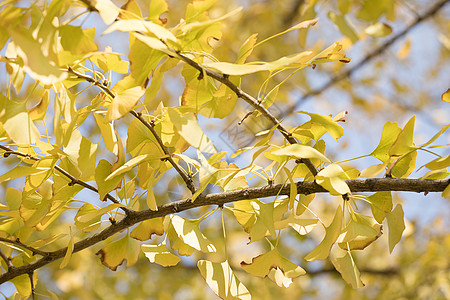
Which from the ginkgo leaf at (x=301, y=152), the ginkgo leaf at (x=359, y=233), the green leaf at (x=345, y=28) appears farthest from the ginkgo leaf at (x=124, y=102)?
the green leaf at (x=345, y=28)

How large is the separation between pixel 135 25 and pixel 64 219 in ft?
4.06

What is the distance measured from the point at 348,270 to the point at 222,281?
114mm

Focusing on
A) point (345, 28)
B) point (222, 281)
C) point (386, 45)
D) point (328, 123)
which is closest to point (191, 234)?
point (222, 281)

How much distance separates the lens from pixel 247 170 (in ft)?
1.13

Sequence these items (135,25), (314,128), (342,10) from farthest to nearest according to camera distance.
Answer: (342,10), (314,128), (135,25)

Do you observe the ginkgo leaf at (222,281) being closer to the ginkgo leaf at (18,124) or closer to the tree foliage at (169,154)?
the tree foliage at (169,154)

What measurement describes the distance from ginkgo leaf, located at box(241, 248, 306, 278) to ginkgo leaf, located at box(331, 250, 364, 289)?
0.03 metres

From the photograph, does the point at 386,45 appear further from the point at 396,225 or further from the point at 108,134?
the point at 108,134

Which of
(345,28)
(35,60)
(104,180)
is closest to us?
(35,60)

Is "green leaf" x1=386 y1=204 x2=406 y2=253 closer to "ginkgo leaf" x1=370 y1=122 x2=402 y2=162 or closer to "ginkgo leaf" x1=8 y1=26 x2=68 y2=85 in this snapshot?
"ginkgo leaf" x1=370 y1=122 x2=402 y2=162

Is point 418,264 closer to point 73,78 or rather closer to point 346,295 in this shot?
point 346,295

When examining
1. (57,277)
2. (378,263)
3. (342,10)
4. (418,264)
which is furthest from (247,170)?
(378,263)

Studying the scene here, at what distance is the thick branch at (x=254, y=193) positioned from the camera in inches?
13.1

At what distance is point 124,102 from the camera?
0.92 ft
